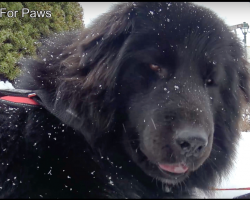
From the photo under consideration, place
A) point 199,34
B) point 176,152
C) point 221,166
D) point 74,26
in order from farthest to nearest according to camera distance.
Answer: point 74,26 < point 221,166 < point 199,34 < point 176,152

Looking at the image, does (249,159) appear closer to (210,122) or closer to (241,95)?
(241,95)

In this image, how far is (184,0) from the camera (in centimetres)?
219

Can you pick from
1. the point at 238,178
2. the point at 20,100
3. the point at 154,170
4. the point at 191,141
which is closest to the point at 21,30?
the point at 20,100

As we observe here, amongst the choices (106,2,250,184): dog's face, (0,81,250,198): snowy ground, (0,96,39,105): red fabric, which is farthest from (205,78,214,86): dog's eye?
(0,96,39,105): red fabric

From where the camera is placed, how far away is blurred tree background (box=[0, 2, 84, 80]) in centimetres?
604

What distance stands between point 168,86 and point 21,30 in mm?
5268

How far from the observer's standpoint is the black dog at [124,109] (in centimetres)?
189

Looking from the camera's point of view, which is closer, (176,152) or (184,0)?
(176,152)

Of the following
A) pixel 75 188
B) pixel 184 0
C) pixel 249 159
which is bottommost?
pixel 249 159

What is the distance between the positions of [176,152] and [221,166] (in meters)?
0.87

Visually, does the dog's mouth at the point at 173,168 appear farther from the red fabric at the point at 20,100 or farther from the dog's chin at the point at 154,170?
the red fabric at the point at 20,100

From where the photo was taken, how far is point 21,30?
6.34m

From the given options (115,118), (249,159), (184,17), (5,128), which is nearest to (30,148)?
(5,128)

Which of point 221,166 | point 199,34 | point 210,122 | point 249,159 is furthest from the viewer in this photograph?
point 249,159
